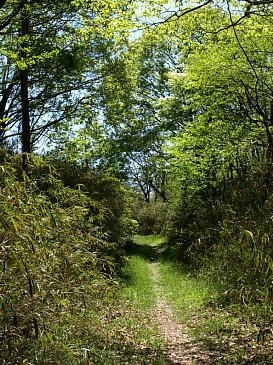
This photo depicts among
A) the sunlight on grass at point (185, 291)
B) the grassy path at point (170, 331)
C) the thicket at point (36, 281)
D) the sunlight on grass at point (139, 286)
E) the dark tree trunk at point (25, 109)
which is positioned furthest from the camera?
the dark tree trunk at point (25, 109)

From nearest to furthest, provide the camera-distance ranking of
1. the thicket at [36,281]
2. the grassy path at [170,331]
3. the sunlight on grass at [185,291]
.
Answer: the thicket at [36,281], the grassy path at [170,331], the sunlight on grass at [185,291]

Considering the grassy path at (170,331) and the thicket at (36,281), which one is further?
the grassy path at (170,331)

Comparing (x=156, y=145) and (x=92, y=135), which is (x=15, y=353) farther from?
(x=156, y=145)

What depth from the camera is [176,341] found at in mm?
7203

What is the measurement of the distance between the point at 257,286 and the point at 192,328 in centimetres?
224

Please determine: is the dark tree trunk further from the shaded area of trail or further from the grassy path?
the shaded area of trail

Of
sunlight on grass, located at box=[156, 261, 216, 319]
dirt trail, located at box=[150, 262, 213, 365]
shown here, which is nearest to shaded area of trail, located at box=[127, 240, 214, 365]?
dirt trail, located at box=[150, 262, 213, 365]

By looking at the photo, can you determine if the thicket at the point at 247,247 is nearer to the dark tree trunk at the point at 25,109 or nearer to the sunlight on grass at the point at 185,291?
the sunlight on grass at the point at 185,291

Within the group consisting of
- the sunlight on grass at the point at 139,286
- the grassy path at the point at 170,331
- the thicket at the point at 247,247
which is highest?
the thicket at the point at 247,247

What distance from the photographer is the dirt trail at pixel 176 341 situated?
19.5 feet

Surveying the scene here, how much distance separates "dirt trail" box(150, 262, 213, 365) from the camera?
5.94m

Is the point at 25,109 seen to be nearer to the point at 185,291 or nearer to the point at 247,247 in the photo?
the point at 185,291

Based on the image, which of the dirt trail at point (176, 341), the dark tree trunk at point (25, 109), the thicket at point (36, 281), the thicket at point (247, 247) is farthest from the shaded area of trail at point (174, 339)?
the dark tree trunk at point (25, 109)

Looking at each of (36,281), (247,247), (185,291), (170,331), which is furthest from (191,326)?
(36,281)
